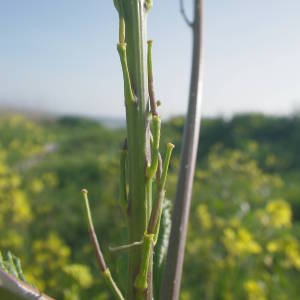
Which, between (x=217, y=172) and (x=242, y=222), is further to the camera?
(x=217, y=172)

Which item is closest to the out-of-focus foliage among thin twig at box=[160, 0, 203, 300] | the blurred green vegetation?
the blurred green vegetation

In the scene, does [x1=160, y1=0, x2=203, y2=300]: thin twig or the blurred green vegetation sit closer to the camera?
[x1=160, y1=0, x2=203, y2=300]: thin twig

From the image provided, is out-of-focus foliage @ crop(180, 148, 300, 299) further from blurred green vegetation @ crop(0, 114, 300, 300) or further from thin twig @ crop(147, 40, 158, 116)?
thin twig @ crop(147, 40, 158, 116)

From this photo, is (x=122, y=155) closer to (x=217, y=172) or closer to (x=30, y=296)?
(x=30, y=296)

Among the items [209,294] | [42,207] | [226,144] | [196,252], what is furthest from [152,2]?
[226,144]

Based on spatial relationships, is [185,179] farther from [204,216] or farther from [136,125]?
[204,216]

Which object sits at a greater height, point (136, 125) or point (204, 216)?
point (136, 125)

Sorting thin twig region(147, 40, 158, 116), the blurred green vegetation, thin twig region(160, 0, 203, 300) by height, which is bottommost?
the blurred green vegetation

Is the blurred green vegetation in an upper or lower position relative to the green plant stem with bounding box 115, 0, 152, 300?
lower

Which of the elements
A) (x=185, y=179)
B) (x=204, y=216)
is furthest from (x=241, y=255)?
(x=185, y=179)
